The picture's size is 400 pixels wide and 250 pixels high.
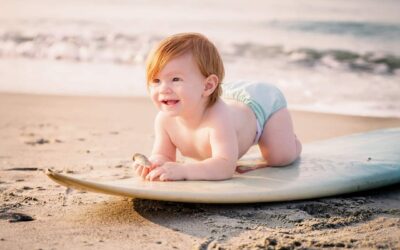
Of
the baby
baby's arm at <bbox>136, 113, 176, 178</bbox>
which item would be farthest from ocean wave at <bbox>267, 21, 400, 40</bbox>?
baby's arm at <bbox>136, 113, 176, 178</bbox>

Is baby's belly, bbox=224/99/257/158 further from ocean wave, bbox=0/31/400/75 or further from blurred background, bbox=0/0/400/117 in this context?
ocean wave, bbox=0/31/400/75

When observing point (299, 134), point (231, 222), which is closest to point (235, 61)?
point (299, 134)

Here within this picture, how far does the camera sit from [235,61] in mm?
8508

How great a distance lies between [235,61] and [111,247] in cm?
632

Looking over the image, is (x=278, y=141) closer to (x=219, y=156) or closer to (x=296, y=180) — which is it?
(x=296, y=180)


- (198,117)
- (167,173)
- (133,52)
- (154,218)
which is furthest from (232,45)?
(154,218)

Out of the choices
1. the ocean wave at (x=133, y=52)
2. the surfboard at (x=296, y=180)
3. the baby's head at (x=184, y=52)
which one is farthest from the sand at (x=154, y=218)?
the ocean wave at (x=133, y=52)

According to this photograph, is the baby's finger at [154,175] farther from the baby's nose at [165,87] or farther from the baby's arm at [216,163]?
the baby's nose at [165,87]

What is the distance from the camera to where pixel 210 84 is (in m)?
3.02

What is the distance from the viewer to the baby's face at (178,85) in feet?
9.52

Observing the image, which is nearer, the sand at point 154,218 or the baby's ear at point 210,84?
the sand at point 154,218

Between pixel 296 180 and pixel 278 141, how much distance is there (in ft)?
1.17

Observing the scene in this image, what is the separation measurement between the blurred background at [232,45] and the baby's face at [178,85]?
3.11m

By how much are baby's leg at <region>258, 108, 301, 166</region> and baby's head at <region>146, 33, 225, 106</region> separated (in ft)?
1.67
